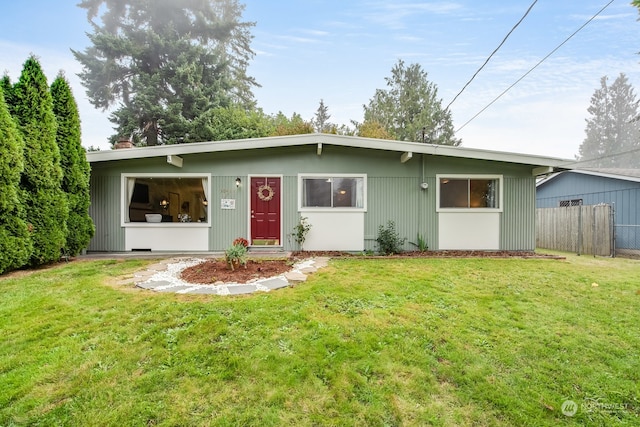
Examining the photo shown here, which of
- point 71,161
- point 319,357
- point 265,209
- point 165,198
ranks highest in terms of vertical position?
point 71,161

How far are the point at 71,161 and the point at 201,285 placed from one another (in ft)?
14.3

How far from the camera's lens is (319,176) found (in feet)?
22.4

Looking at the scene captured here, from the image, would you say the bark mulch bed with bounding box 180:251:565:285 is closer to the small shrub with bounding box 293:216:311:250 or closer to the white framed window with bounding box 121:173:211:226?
the small shrub with bounding box 293:216:311:250

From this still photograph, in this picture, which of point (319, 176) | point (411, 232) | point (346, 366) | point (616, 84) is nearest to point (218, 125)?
point (319, 176)

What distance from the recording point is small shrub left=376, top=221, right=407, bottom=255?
6.51 m

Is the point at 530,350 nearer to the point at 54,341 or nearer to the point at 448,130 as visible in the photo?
the point at 54,341

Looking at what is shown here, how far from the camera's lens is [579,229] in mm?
7891

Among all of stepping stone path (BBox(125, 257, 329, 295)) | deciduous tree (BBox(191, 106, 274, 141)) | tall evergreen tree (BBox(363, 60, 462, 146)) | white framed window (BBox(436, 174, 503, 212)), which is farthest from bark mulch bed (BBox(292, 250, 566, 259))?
tall evergreen tree (BBox(363, 60, 462, 146))

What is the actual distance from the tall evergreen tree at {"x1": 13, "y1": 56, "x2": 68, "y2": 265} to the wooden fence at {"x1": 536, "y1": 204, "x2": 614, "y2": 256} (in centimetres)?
1232

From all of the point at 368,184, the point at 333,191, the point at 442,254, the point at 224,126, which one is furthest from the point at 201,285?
the point at 224,126

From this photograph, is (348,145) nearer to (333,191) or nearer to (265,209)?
(333,191)

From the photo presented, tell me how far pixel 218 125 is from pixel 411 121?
12.5 meters

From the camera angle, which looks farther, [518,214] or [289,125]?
[289,125]

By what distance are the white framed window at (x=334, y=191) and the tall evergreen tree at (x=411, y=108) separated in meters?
13.4
